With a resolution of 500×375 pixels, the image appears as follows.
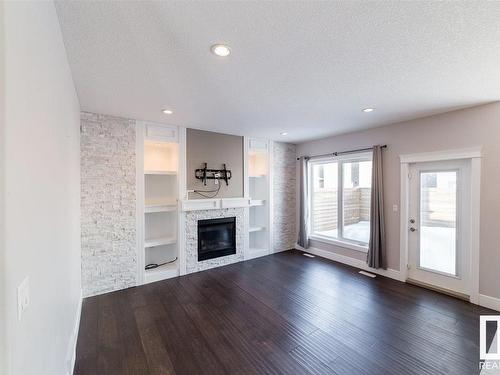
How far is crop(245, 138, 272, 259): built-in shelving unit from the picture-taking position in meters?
5.18

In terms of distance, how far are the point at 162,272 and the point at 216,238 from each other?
114 cm

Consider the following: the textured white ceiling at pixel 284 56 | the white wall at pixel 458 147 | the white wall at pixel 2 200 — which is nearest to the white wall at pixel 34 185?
the white wall at pixel 2 200

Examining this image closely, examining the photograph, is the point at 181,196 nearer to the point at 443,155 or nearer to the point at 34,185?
the point at 34,185

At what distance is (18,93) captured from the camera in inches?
34.0

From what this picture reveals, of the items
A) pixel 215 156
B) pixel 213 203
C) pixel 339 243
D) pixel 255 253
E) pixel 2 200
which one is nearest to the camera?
pixel 2 200

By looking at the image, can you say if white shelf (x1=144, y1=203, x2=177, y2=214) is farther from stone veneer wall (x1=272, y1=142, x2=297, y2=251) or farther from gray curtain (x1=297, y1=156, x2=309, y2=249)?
gray curtain (x1=297, y1=156, x2=309, y2=249)

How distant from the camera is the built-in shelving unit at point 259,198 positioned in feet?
17.0

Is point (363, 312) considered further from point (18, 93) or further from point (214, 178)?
point (18, 93)

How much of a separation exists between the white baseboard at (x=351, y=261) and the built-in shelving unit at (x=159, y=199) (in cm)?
307

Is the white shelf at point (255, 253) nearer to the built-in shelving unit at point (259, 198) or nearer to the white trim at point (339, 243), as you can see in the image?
the built-in shelving unit at point (259, 198)

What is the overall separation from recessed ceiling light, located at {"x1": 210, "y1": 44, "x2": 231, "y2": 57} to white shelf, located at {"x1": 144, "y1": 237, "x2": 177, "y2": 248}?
3.17 meters

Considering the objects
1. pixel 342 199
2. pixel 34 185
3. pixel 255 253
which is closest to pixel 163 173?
pixel 255 253

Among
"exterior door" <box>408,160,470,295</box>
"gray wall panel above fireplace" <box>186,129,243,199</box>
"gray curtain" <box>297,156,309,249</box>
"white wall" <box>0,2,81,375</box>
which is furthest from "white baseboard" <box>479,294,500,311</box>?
"white wall" <box>0,2,81,375</box>

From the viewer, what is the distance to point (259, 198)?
5445 mm
